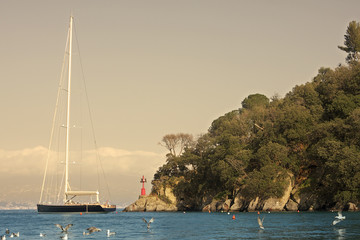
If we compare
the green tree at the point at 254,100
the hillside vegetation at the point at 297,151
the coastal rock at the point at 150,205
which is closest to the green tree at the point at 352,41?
the hillside vegetation at the point at 297,151

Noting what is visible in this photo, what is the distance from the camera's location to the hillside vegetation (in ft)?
303

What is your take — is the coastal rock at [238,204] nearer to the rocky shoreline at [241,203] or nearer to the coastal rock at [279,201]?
the rocky shoreline at [241,203]

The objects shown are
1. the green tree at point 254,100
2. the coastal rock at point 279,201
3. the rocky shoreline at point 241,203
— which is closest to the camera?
the rocky shoreline at point 241,203

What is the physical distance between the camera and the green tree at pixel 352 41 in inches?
5458

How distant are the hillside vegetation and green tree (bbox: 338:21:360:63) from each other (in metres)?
0.27

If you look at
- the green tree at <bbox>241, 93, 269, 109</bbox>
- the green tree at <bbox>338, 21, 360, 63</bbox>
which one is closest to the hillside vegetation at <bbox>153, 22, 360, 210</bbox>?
the green tree at <bbox>338, 21, 360, 63</bbox>

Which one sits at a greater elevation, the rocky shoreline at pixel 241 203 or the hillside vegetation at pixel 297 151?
the hillside vegetation at pixel 297 151

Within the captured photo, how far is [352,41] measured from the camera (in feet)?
463

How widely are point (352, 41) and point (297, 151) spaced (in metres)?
47.1

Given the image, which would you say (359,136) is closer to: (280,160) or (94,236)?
(280,160)

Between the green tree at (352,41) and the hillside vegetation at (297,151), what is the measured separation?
0.27m

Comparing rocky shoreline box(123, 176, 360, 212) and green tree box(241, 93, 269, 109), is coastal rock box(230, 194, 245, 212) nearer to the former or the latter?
rocky shoreline box(123, 176, 360, 212)

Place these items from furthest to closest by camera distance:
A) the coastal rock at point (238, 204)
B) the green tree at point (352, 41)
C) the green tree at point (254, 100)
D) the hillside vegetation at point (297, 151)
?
the green tree at point (254, 100), the green tree at point (352, 41), the coastal rock at point (238, 204), the hillside vegetation at point (297, 151)

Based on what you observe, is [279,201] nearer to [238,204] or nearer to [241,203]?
[241,203]
